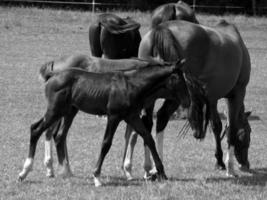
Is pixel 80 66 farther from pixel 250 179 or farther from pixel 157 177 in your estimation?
pixel 250 179

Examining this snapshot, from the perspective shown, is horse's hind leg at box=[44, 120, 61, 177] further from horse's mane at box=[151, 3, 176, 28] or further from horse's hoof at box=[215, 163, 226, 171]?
horse's mane at box=[151, 3, 176, 28]

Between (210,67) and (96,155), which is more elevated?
(210,67)

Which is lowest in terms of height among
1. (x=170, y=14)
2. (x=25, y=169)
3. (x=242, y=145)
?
(x=242, y=145)

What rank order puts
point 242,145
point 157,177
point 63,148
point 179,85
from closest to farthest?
1. point 179,85
2. point 157,177
3. point 63,148
4. point 242,145

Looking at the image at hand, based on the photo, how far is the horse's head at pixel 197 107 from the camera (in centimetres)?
725

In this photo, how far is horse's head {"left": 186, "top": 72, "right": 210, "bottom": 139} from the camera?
23.8 ft

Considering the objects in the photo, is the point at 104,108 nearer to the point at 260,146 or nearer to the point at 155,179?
the point at 155,179

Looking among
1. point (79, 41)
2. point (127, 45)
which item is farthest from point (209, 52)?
point (79, 41)

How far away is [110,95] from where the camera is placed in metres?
7.14

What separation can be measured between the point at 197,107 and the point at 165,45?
3.23 ft

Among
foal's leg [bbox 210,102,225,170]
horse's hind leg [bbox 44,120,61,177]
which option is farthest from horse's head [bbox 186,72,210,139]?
horse's hind leg [bbox 44,120,61,177]

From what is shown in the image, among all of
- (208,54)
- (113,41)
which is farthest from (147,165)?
(113,41)

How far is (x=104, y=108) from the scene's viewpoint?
7199 millimetres

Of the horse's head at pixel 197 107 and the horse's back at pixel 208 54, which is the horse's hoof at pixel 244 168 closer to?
the horse's back at pixel 208 54
